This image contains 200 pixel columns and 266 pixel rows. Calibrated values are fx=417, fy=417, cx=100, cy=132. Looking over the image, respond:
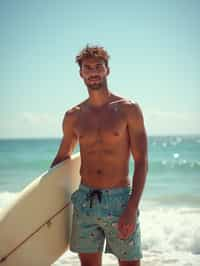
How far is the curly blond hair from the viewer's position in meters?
2.41

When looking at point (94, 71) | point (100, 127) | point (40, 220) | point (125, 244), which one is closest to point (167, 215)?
point (40, 220)

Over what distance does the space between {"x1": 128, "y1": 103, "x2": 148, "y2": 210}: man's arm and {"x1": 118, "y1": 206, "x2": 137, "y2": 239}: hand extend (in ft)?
0.31

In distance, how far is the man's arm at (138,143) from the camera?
2.35 meters

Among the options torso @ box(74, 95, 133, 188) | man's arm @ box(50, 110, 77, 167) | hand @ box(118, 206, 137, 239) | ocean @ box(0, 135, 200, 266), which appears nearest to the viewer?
hand @ box(118, 206, 137, 239)

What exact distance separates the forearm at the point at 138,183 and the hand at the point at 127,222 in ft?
0.10

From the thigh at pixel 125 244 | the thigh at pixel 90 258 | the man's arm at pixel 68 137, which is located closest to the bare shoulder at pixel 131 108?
the man's arm at pixel 68 137

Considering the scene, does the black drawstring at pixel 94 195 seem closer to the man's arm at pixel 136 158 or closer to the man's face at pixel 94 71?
the man's arm at pixel 136 158

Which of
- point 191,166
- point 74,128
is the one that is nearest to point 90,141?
point 74,128

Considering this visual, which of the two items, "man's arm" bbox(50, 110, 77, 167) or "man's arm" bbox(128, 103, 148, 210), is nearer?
"man's arm" bbox(128, 103, 148, 210)

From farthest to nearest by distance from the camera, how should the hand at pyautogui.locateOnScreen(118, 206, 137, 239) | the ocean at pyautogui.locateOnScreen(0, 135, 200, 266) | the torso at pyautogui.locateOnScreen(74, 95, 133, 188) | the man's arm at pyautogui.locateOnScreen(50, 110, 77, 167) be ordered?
the ocean at pyautogui.locateOnScreen(0, 135, 200, 266) → the man's arm at pyautogui.locateOnScreen(50, 110, 77, 167) → the torso at pyautogui.locateOnScreen(74, 95, 133, 188) → the hand at pyautogui.locateOnScreen(118, 206, 137, 239)

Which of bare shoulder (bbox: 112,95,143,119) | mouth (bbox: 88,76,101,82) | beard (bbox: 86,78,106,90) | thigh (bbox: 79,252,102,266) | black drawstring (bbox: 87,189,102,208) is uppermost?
mouth (bbox: 88,76,101,82)

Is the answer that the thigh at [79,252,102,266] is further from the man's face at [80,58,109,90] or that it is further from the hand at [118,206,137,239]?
the man's face at [80,58,109,90]

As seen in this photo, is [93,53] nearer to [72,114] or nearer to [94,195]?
[72,114]

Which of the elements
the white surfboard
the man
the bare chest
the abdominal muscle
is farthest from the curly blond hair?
the white surfboard
